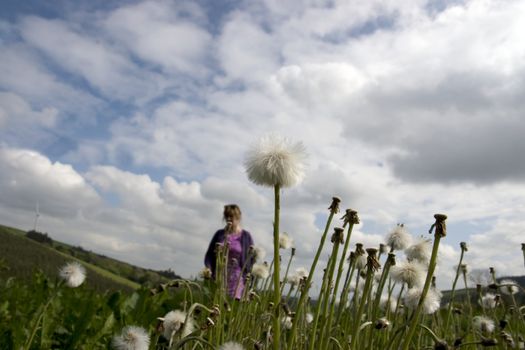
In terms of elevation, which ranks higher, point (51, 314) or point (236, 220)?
point (236, 220)

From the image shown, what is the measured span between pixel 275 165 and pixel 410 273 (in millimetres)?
1833

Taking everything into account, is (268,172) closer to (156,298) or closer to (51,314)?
(51,314)

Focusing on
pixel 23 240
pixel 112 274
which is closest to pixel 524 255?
pixel 112 274

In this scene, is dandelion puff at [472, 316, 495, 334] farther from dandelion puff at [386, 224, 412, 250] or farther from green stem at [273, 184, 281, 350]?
green stem at [273, 184, 281, 350]

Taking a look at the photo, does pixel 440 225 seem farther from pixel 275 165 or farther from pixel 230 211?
pixel 230 211

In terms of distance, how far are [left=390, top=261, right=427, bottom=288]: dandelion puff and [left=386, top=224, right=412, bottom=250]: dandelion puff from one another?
21.0 inches

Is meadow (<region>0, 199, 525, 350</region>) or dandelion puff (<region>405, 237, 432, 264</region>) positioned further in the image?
dandelion puff (<region>405, 237, 432, 264</region>)

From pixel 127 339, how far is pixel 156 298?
15.8 ft

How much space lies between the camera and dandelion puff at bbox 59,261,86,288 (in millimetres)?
4346

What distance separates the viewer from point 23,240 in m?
118

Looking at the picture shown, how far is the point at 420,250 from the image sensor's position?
13.0 ft

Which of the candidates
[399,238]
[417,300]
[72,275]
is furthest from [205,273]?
[417,300]

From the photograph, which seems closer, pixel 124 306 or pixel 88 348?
pixel 88 348

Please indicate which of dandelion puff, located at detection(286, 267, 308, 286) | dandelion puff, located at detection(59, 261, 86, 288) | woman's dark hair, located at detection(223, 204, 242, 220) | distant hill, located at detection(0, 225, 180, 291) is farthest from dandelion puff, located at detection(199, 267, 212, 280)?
distant hill, located at detection(0, 225, 180, 291)
